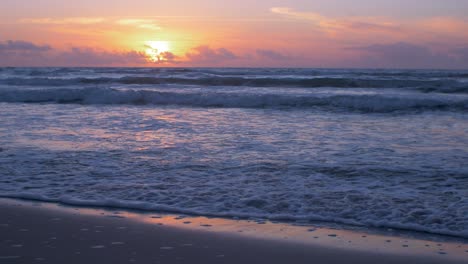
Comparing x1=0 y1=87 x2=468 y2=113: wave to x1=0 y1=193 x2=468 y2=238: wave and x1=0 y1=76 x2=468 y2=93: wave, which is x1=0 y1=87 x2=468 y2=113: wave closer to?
x1=0 y1=76 x2=468 y2=93: wave

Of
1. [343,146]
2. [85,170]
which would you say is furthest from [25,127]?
[343,146]

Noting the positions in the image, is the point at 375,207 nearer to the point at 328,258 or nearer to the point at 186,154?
the point at 328,258

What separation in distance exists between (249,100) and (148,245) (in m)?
14.4

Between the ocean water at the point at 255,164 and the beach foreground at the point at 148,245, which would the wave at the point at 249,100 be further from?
the beach foreground at the point at 148,245

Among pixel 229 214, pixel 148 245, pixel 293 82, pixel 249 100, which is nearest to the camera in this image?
pixel 148 245

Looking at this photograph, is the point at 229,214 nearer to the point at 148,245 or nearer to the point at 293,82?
the point at 148,245

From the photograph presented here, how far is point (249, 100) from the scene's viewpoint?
59.7ft

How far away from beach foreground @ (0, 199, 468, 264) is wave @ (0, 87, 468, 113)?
39.3 ft

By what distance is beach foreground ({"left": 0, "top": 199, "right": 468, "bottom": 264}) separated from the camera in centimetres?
376

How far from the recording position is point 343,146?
8.32 metres

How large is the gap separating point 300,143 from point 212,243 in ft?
15.3

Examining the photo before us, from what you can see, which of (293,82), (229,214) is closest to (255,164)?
(229,214)

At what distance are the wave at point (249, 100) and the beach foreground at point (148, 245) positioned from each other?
12.0 meters

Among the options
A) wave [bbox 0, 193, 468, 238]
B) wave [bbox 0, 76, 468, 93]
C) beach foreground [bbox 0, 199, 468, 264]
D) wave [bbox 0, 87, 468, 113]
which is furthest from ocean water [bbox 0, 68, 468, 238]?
wave [bbox 0, 76, 468, 93]
